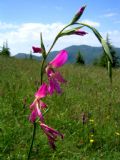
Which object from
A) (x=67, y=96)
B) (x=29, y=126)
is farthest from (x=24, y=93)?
(x=29, y=126)

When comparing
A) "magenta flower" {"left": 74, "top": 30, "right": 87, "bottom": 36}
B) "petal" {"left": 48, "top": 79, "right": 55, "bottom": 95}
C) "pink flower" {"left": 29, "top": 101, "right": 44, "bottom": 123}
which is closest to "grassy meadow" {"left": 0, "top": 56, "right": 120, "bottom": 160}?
"pink flower" {"left": 29, "top": 101, "right": 44, "bottom": 123}

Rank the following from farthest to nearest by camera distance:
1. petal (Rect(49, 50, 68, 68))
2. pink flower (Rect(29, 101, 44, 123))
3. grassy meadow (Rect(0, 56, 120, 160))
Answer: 1. grassy meadow (Rect(0, 56, 120, 160))
2. pink flower (Rect(29, 101, 44, 123))
3. petal (Rect(49, 50, 68, 68))

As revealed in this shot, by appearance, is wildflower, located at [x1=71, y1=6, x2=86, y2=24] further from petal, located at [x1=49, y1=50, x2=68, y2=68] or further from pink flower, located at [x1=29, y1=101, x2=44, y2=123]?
pink flower, located at [x1=29, y1=101, x2=44, y2=123]

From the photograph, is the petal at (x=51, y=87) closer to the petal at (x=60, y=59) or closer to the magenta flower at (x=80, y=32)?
the petal at (x=60, y=59)

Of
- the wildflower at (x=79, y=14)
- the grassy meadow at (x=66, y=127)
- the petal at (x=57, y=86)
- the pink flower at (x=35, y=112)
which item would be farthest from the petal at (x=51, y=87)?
the grassy meadow at (x=66, y=127)

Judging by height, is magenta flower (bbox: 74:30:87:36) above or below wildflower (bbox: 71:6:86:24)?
below

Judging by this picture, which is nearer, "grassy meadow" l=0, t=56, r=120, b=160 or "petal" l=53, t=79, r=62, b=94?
"petal" l=53, t=79, r=62, b=94

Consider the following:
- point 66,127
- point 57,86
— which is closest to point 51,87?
point 57,86

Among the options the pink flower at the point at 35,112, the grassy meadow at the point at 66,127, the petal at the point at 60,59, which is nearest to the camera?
the petal at the point at 60,59

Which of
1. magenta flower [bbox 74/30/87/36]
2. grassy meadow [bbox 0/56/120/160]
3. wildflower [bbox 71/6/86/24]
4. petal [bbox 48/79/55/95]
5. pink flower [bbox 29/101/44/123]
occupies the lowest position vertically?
grassy meadow [bbox 0/56/120/160]

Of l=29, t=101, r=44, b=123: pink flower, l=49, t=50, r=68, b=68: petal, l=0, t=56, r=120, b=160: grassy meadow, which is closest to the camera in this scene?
l=49, t=50, r=68, b=68: petal

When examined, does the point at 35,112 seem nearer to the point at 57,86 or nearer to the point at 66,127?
the point at 57,86

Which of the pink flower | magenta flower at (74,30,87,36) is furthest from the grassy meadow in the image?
magenta flower at (74,30,87,36)

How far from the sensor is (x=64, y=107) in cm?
701
